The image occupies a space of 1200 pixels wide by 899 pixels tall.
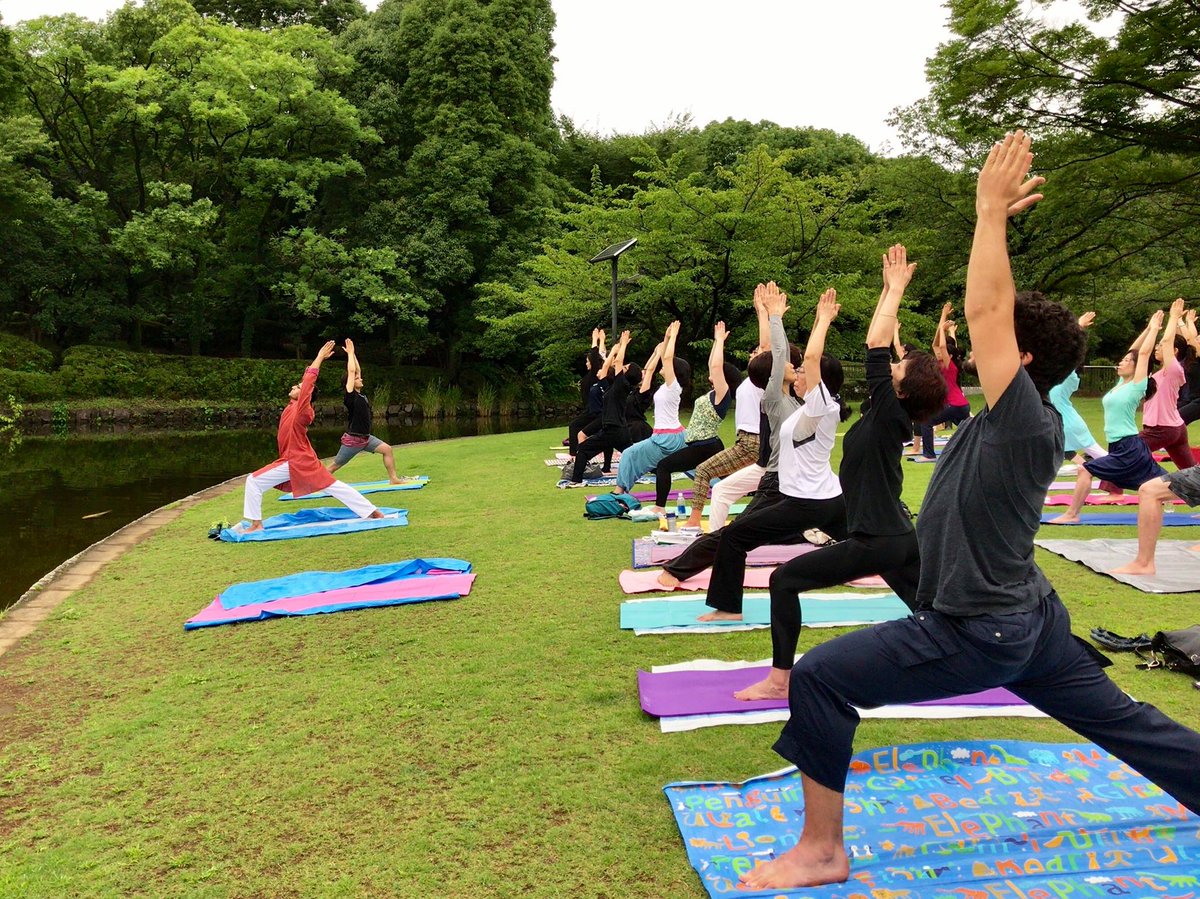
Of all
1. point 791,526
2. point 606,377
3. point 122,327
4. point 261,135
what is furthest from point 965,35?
point 122,327

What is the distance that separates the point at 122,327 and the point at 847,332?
28.3 m

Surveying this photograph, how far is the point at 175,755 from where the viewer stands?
4.06 m

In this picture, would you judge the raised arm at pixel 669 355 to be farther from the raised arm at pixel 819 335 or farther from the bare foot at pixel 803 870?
the bare foot at pixel 803 870

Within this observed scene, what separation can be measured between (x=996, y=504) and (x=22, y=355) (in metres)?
33.4

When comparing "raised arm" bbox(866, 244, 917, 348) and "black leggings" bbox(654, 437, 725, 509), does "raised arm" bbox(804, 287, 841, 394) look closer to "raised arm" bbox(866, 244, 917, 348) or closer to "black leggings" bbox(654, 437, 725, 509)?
"raised arm" bbox(866, 244, 917, 348)

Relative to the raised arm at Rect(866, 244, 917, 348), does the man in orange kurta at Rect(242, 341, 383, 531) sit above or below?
below

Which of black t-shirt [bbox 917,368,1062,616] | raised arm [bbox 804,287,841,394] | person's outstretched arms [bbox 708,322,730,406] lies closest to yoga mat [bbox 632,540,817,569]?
person's outstretched arms [bbox 708,322,730,406]

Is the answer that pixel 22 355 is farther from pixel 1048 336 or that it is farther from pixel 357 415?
pixel 1048 336

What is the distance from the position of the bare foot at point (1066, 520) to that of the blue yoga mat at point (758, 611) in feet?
12.1

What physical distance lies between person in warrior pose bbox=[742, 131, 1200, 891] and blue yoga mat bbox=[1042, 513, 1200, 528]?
6.73 meters

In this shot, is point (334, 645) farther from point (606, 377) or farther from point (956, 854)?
point (606, 377)

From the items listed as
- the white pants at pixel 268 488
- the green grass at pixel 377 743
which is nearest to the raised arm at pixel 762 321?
the green grass at pixel 377 743

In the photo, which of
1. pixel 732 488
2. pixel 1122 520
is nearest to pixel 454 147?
pixel 732 488

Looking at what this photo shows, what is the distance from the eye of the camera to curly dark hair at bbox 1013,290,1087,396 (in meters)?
2.62
